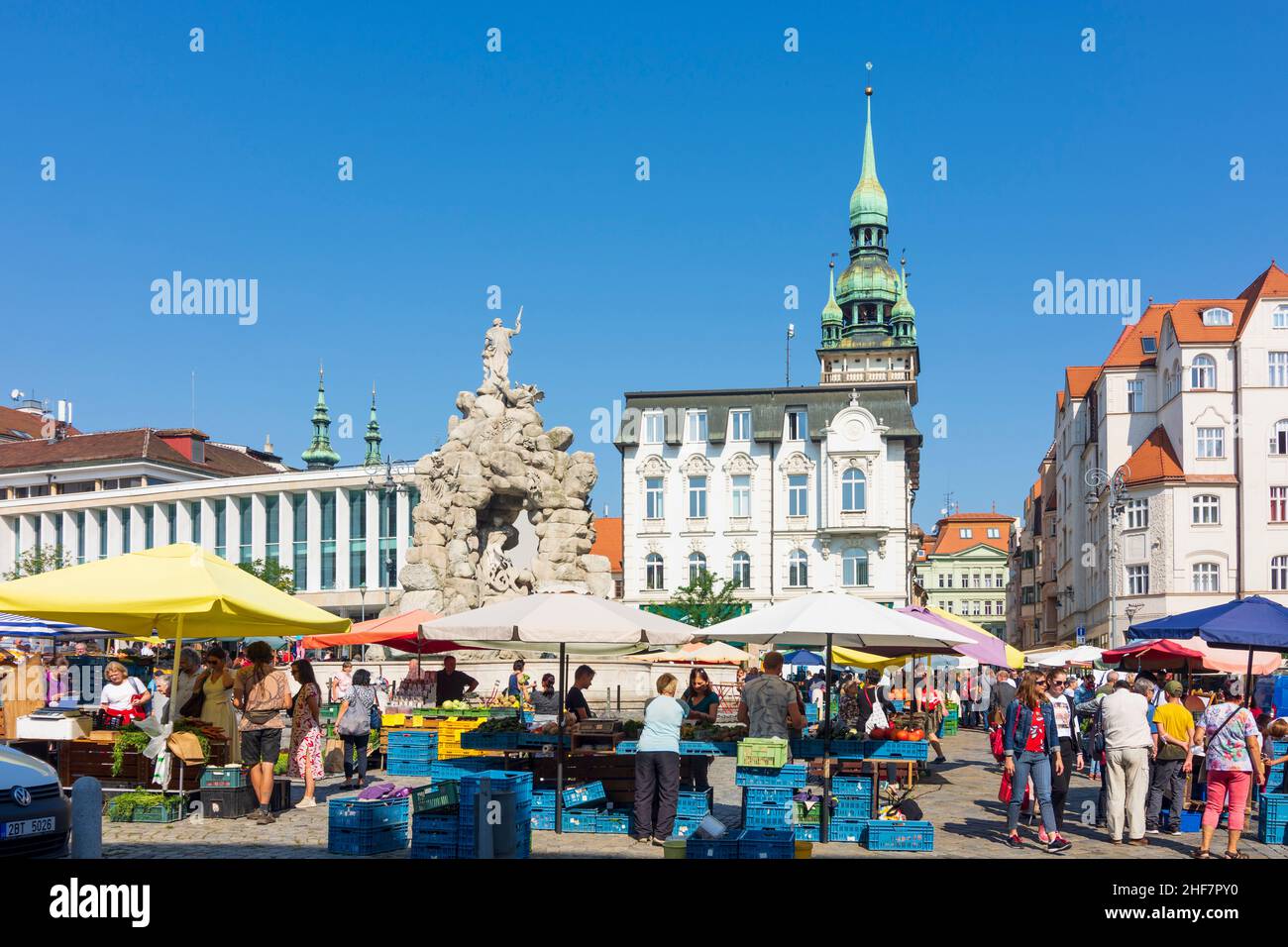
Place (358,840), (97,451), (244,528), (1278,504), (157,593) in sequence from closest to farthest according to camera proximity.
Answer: (358,840) → (157,593) → (1278,504) → (244,528) → (97,451)

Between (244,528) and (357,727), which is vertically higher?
(244,528)

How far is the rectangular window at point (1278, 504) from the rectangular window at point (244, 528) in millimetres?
63583

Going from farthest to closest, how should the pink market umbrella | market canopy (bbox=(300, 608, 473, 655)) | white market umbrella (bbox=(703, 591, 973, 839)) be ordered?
market canopy (bbox=(300, 608, 473, 655)), the pink market umbrella, white market umbrella (bbox=(703, 591, 973, 839))

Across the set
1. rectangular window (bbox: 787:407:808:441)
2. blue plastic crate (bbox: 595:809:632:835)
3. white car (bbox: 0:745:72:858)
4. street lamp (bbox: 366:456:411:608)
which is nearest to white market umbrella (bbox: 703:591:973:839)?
blue plastic crate (bbox: 595:809:632:835)

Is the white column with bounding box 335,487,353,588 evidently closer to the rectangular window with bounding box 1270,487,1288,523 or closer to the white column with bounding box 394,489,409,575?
the white column with bounding box 394,489,409,575

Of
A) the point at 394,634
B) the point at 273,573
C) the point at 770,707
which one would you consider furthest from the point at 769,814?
the point at 273,573

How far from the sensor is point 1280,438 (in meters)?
57.7

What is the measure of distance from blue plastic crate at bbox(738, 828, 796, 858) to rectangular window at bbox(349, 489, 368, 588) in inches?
3146

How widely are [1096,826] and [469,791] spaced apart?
25.8 feet

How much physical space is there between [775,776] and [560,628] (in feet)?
9.04

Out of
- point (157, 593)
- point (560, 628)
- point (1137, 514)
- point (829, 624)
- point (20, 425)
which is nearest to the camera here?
point (157, 593)

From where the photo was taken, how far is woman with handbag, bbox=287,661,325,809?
15430 mm

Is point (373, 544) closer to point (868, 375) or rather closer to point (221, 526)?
point (221, 526)
